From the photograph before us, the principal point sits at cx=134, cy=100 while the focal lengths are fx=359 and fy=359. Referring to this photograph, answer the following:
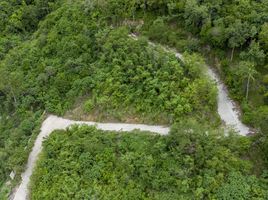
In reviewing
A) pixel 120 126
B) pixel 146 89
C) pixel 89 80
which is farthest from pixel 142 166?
pixel 89 80

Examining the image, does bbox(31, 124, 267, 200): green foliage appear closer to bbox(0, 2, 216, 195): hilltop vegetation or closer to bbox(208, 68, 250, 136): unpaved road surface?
bbox(208, 68, 250, 136): unpaved road surface

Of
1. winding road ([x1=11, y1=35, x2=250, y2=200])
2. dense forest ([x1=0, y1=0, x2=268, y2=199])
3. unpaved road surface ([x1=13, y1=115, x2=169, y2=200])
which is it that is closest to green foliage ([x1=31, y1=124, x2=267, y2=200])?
dense forest ([x1=0, y1=0, x2=268, y2=199])

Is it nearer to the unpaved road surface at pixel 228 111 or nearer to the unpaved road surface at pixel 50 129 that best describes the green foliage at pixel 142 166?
the unpaved road surface at pixel 50 129

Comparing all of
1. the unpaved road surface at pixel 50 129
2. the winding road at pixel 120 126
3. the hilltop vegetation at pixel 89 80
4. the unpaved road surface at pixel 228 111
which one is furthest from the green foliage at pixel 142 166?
the hilltop vegetation at pixel 89 80

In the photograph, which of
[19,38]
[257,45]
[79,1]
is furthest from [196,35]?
[19,38]

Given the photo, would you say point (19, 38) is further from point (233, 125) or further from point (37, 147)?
point (233, 125)
